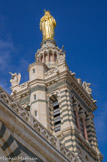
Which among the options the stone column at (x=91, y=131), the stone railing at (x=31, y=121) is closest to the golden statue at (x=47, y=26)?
the stone column at (x=91, y=131)

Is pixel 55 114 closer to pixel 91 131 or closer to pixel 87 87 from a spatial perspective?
pixel 91 131

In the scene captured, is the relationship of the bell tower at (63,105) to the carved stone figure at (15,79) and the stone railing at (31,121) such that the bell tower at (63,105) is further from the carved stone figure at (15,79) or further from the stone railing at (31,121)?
the stone railing at (31,121)

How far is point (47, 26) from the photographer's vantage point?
142ft

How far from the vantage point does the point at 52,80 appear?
103 ft

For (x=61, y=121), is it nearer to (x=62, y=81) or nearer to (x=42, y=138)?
(x=62, y=81)

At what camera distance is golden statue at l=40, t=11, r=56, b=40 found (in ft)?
139

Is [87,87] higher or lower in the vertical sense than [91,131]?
higher

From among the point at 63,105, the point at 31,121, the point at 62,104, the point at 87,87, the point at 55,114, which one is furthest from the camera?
the point at 87,87

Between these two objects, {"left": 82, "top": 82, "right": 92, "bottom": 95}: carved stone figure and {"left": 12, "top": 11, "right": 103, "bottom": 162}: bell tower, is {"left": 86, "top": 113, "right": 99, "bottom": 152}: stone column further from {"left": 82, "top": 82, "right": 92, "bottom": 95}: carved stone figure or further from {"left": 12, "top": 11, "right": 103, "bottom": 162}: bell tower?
{"left": 82, "top": 82, "right": 92, "bottom": 95}: carved stone figure

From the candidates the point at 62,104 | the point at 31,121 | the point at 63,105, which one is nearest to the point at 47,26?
the point at 62,104

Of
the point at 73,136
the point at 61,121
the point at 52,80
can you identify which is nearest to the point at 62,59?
the point at 52,80

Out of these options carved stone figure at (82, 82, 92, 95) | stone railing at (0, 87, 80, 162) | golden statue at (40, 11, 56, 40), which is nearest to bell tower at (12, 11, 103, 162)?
carved stone figure at (82, 82, 92, 95)

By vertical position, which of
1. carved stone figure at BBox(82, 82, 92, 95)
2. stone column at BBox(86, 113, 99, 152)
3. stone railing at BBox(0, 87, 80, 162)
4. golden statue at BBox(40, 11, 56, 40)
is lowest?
stone railing at BBox(0, 87, 80, 162)

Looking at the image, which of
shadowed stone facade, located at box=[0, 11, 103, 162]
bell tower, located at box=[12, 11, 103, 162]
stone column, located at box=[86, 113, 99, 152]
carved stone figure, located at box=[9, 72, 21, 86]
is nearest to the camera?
shadowed stone facade, located at box=[0, 11, 103, 162]
